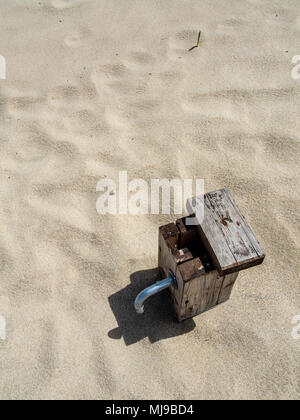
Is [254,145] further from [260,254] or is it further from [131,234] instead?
[260,254]

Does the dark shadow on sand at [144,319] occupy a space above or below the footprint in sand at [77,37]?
below

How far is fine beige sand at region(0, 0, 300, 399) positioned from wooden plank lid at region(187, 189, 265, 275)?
61cm

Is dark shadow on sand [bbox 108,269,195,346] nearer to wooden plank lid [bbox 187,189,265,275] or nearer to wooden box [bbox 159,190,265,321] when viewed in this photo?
wooden box [bbox 159,190,265,321]

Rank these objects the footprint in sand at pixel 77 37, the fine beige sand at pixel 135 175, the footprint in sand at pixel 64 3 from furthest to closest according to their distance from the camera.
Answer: the footprint in sand at pixel 64 3 < the footprint in sand at pixel 77 37 < the fine beige sand at pixel 135 175

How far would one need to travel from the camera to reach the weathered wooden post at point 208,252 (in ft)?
5.00

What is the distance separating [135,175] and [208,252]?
3.51ft

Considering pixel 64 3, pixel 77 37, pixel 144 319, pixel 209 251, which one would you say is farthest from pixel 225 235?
pixel 64 3

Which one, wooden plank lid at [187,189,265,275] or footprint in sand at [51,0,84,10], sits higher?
footprint in sand at [51,0,84,10]

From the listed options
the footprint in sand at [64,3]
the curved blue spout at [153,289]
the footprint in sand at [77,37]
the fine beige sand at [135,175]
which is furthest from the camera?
the footprint in sand at [64,3]

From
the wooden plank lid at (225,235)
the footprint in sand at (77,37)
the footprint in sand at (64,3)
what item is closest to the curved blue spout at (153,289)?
the wooden plank lid at (225,235)

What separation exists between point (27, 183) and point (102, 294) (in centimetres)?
96

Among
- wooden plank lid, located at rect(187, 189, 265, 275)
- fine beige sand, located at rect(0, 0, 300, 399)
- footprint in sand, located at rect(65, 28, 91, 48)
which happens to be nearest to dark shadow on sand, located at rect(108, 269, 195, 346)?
fine beige sand, located at rect(0, 0, 300, 399)

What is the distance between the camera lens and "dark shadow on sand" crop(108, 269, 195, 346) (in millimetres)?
1945

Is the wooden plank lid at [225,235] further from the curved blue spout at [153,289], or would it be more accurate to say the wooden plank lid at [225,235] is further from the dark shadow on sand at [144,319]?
the dark shadow on sand at [144,319]
